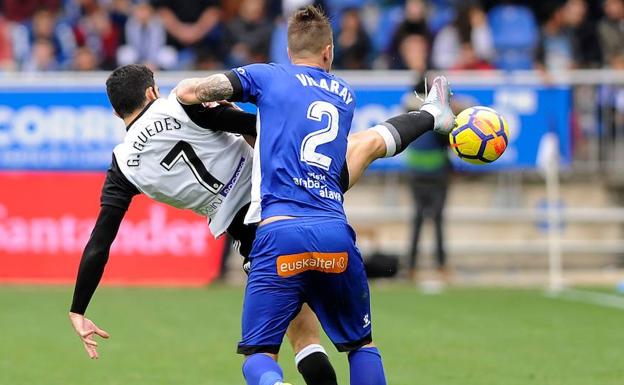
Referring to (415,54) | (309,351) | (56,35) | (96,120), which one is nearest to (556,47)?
(415,54)

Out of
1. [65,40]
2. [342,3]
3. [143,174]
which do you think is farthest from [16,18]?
[143,174]

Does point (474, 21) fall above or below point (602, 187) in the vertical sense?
above

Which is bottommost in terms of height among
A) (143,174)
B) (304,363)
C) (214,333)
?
(214,333)

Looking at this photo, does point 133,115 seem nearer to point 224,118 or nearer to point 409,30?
point 224,118

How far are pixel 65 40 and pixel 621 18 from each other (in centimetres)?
847

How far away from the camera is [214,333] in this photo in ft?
37.6

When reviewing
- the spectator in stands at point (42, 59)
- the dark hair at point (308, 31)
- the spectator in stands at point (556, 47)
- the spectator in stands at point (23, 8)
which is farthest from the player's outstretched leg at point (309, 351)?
the spectator in stands at point (23, 8)

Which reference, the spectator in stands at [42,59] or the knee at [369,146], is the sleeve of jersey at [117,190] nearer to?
the knee at [369,146]

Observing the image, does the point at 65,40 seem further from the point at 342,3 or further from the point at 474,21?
the point at 474,21

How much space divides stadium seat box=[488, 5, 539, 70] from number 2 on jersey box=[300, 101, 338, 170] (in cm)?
1230

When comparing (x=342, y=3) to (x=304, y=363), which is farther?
(x=342, y=3)

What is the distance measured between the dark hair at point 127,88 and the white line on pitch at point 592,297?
27.3 ft

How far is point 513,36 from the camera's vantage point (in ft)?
61.7

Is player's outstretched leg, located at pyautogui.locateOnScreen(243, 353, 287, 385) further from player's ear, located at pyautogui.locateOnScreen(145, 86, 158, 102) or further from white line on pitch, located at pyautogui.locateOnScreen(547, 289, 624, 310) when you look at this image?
white line on pitch, located at pyautogui.locateOnScreen(547, 289, 624, 310)
